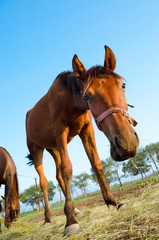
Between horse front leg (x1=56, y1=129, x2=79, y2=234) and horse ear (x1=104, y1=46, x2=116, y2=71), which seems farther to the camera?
horse ear (x1=104, y1=46, x2=116, y2=71)

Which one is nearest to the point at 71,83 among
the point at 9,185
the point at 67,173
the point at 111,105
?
the point at 111,105

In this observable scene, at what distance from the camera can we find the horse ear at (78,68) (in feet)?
9.79

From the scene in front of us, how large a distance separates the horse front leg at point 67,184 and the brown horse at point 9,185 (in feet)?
11.5

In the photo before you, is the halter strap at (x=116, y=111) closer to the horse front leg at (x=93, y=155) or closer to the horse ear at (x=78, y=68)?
the horse ear at (x=78, y=68)

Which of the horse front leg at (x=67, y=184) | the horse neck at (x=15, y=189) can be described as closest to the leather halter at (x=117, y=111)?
the horse front leg at (x=67, y=184)

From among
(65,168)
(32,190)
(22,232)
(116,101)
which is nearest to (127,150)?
(116,101)

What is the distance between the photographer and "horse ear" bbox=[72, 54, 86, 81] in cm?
298

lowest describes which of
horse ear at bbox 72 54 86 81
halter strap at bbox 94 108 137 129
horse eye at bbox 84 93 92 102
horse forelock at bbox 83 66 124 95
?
halter strap at bbox 94 108 137 129

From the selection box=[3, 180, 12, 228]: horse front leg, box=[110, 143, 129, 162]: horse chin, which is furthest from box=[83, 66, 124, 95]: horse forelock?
box=[3, 180, 12, 228]: horse front leg

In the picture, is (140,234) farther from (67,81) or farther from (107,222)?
(67,81)

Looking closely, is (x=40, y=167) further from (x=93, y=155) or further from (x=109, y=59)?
(x=109, y=59)

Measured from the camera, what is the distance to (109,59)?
3.02 meters

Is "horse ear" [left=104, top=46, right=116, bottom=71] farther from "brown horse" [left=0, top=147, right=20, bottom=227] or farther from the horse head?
"brown horse" [left=0, top=147, right=20, bottom=227]

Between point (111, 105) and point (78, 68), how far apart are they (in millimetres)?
1006
